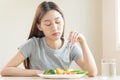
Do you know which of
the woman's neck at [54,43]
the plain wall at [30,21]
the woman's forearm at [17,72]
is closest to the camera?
the woman's forearm at [17,72]

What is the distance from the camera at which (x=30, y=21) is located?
3.47 m

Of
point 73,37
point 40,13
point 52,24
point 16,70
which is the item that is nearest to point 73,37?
point 73,37

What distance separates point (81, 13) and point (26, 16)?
781 millimetres

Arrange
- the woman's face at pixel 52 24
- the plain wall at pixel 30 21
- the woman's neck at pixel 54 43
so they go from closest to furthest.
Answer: the woman's face at pixel 52 24, the woman's neck at pixel 54 43, the plain wall at pixel 30 21

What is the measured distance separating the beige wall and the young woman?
5.13 feet

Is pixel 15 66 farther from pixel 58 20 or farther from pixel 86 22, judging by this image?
pixel 86 22

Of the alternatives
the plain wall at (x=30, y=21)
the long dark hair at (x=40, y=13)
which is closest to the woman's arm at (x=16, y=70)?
the long dark hair at (x=40, y=13)

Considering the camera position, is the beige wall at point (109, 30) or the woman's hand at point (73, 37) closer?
the woman's hand at point (73, 37)

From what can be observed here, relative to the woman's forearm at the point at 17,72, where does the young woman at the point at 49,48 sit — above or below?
above

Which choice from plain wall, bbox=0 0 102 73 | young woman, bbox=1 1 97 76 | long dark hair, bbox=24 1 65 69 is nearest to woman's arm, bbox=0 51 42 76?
young woman, bbox=1 1 97 76

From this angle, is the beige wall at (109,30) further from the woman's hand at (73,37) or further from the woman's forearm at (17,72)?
the woman's forearm at (17,72)

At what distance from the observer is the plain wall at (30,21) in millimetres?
3359

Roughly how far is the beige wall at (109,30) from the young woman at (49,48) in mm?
1565

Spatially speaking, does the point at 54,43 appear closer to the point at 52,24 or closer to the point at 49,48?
the point at 49,48
